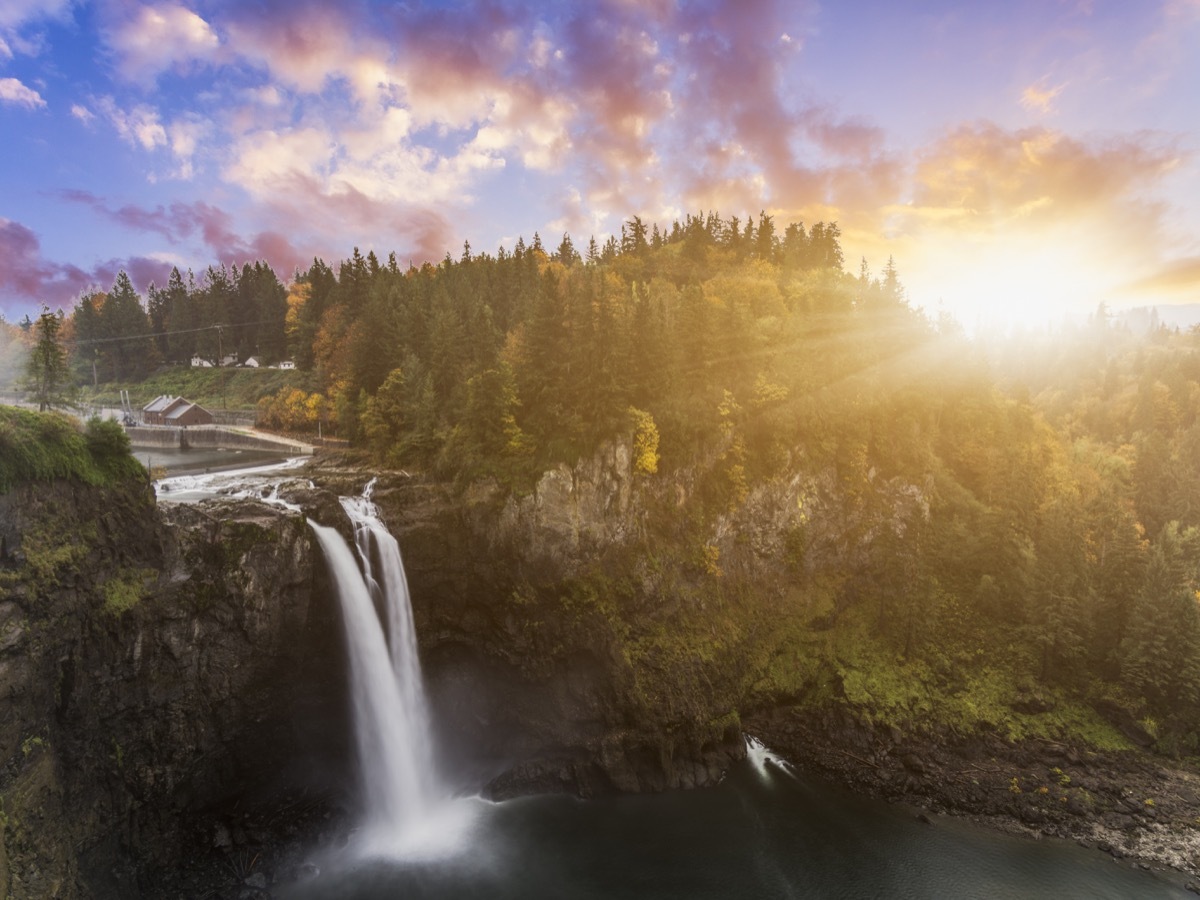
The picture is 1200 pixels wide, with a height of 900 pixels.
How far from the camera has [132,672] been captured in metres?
23.6

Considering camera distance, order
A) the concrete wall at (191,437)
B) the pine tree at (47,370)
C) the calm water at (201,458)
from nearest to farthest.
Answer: the pine tree at (47,370) → the calm water at (201,458) → the concrete wall at (191,437)

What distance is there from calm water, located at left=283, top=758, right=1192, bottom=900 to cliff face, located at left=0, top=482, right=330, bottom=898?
6.60 metres

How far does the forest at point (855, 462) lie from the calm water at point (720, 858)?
734 centimetres

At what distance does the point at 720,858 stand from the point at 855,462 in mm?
27398

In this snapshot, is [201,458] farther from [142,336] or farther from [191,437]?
[142,336]

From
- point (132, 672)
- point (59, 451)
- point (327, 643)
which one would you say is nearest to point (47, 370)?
point (59, 451)

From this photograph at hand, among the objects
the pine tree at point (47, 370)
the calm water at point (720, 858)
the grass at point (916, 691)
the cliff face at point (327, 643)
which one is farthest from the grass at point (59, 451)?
the grass at point (916, 691)

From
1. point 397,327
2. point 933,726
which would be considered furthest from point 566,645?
point 397,327

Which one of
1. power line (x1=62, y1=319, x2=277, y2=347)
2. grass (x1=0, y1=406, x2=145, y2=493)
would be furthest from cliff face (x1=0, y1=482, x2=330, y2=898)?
power line (x1=62, y1=319, x2=277, y2=347)

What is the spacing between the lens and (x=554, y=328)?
37.4 meters

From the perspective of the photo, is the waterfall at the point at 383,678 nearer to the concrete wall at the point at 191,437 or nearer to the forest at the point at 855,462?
the forest at the point at 855,462

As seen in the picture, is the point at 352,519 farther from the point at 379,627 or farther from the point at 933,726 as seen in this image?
the point at 933,726

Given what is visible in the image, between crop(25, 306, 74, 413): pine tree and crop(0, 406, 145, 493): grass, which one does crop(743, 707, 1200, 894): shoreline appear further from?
crop(25, 306, 74, 413): pine tree

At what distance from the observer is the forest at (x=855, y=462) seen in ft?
117
